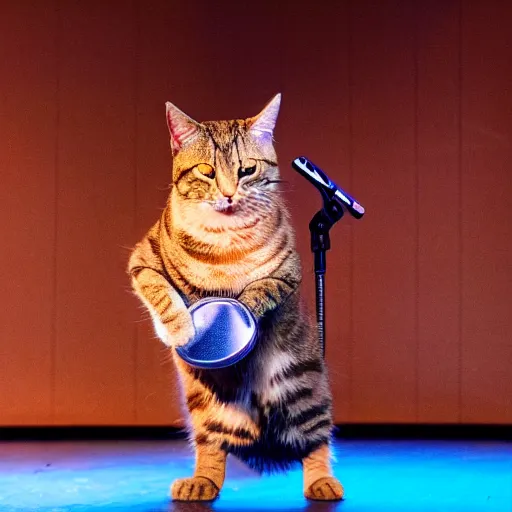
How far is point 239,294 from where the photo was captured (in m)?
1.54

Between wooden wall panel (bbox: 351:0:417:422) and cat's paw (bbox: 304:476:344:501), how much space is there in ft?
3.37

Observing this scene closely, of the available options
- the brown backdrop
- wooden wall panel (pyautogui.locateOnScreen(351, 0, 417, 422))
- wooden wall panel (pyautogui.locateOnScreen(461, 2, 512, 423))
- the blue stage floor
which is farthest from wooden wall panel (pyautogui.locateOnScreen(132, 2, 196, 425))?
wooden wall panel (pyautogui.locateOnScreen(461, 2, 512, 423))

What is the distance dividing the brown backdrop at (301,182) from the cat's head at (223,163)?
1055mm

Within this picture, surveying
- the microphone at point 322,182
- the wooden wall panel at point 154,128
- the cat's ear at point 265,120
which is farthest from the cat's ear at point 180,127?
the wooden wall panel at point 154,128

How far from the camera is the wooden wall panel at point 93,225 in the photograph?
2.68 meters

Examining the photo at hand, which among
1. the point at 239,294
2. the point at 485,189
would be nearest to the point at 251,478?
the point at 239,294

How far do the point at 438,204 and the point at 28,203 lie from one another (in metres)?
1.35

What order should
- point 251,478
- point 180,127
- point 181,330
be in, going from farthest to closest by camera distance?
1. point 251,478
2. point 180,127
3. point 181,330

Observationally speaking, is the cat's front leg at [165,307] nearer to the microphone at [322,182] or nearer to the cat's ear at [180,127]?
the cat's ear at [180,127]

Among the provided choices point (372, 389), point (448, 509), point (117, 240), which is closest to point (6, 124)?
point (117, 240)

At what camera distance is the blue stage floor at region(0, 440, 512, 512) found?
5.36 feet

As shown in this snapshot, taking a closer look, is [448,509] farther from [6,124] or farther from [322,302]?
[6,124]

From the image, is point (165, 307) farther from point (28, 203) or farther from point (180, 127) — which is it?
point (28, 203)

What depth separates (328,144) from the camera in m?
2.70
